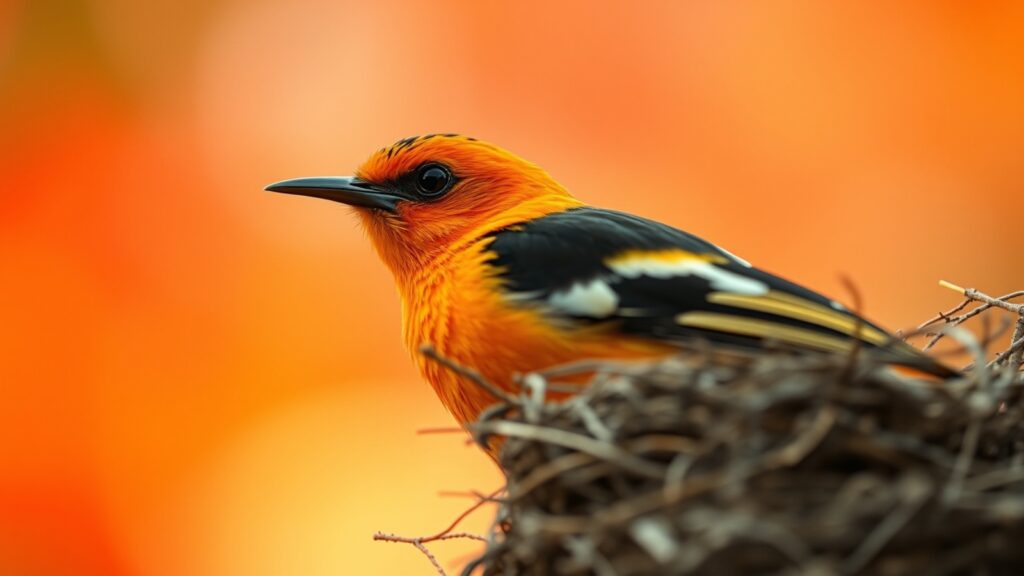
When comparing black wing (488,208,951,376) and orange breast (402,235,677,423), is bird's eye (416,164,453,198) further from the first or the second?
black wing (488,208,951,376)

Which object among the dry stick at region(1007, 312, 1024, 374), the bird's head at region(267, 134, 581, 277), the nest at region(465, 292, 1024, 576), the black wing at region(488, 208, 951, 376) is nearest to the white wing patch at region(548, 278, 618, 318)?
the black wing at region(488, 208, 951, 376)

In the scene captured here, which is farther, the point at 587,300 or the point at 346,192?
the point at 346,192

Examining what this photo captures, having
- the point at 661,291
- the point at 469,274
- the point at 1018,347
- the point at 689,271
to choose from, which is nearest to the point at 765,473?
the point at 661,291

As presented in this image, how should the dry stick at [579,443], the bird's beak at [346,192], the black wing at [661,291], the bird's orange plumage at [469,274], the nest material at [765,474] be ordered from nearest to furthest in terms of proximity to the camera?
the nest material at [765,474] < the dry stick at [579,443] < the black wing at [661,291] < the bird's orange plumage at [469,274] < the bird's beak at [346,192]

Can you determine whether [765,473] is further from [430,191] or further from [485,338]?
[430,191]

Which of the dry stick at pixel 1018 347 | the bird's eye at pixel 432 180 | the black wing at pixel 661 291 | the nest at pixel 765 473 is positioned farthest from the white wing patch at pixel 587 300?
the dry stick at pixel 1018 347

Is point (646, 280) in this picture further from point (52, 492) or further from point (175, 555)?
point (52, 492)

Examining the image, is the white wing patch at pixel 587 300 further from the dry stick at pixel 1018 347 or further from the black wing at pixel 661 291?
the dry stick at pixel 1018 347
